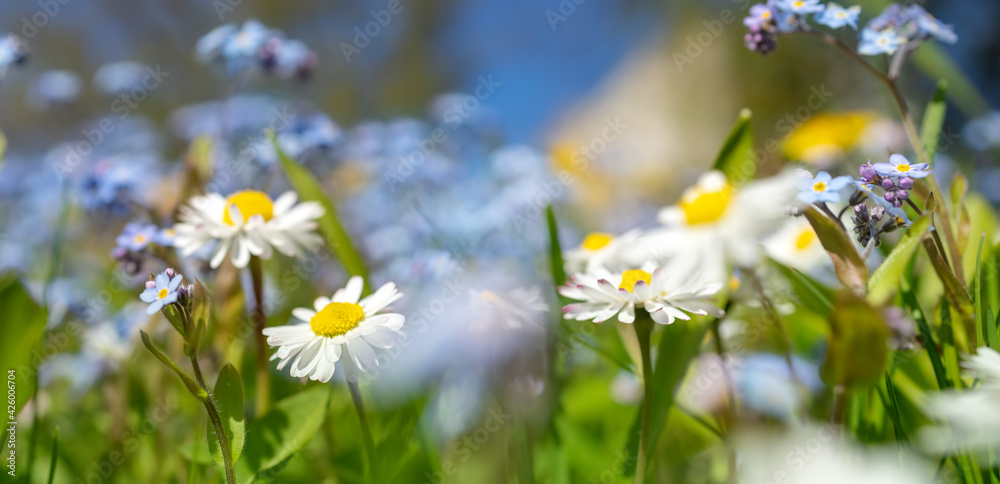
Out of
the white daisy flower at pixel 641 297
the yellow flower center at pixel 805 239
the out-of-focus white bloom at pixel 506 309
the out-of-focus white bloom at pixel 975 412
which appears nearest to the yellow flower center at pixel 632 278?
the white daisy flower at pixel 641 297

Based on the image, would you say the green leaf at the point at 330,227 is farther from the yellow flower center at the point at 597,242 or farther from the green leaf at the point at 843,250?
the green leaf at the point at 843,250

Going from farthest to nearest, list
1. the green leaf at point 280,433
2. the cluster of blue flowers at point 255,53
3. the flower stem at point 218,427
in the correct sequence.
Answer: the cluster of blue flowers at point 255,53
the green leaf at point 280,433
the flower stem at point 218,427

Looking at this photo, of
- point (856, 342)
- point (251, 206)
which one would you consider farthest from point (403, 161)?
point (856, 342)

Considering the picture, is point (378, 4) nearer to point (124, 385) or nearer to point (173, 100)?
point (173, 100)

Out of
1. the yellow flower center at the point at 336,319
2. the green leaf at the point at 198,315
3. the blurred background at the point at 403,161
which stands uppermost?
the green leaf at the point at 198,315

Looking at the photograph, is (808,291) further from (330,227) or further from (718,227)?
(330,227)

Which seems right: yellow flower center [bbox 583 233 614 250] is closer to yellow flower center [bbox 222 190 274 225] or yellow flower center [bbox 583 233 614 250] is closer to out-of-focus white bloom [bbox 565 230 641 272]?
out-of-focus white bloom [bbox 565 230 641 272]

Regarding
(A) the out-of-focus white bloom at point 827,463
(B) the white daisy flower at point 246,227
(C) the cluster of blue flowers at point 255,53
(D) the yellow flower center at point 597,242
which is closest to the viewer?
(A) the out-of-focus white bloom at point 827,463

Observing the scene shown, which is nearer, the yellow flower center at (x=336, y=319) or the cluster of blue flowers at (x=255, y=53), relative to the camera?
the yellow flower center at (x=336, y=319)
